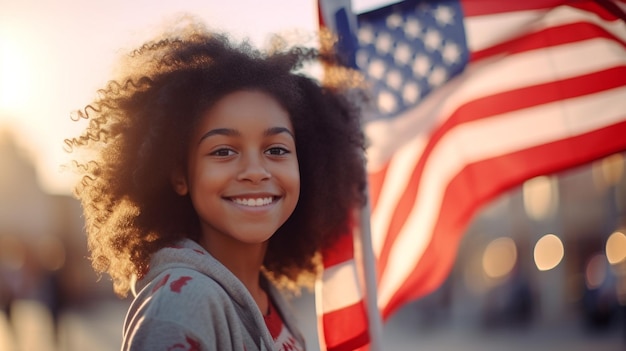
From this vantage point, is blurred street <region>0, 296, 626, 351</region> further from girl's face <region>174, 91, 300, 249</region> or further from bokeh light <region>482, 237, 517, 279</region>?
bokeh light <region>482, 237, 517, 279</region>

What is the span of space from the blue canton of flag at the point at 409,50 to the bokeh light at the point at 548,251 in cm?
1933

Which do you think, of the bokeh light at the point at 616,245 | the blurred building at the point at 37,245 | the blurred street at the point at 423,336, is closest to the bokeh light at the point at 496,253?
the bokeh light at the point at 616,245

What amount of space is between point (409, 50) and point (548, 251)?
70.8 ft

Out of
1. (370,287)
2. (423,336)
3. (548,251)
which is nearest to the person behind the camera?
(370,287)

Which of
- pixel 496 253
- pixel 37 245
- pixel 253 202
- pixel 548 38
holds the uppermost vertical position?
pixel 37 245

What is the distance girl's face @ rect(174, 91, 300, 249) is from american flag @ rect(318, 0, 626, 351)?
1047 mm

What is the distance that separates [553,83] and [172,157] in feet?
6.27

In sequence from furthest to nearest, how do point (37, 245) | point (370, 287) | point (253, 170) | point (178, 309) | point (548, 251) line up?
point (548, 251)
point (37, 245)
point (370, 287)
point (253, 170)
point (178, 309)

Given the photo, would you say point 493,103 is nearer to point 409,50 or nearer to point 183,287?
point 409,50

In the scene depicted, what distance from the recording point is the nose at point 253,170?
104 inches

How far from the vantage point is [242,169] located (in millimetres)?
2664

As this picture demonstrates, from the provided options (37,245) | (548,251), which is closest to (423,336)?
(37,245)

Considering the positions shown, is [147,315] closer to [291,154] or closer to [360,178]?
[291,154]

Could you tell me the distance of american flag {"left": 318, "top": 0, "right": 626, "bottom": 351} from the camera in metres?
3.76
